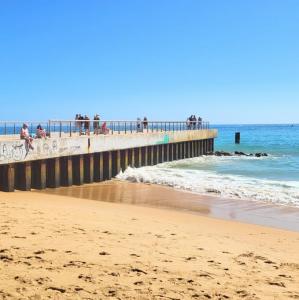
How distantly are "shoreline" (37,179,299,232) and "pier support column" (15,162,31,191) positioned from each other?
80cm

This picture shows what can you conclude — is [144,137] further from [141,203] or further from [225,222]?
[225,222]

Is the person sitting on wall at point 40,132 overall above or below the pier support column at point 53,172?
above

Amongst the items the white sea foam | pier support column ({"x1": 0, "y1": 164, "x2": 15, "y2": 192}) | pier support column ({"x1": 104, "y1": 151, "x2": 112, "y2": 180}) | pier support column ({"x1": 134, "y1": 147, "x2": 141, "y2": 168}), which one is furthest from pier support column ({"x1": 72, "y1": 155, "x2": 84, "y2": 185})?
pier support column ({"x1": 134, "y1": 147, "x2": 141, "y2": 168})

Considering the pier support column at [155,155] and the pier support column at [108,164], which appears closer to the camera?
the pier support column at [108,164]

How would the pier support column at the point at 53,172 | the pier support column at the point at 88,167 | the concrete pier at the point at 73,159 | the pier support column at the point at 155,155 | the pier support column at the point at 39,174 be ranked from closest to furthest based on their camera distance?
the concrete pier at the point at 73,159
the pier support column at the point at 39,174
the pier support column at the point at 53,172
the pier support column at the point at 88,167
the pier support column at the point at 155,155

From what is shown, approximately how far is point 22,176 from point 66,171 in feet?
10.4

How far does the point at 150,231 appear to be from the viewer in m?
9.80

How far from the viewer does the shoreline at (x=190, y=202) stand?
13719 millimetres

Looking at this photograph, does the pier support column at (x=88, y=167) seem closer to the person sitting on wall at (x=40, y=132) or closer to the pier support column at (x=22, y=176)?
the person sitting on wall at (x=40, y=132)

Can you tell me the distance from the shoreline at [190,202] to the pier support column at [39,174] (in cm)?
38

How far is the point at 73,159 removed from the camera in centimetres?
2248

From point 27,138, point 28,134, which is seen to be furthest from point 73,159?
point 27,138

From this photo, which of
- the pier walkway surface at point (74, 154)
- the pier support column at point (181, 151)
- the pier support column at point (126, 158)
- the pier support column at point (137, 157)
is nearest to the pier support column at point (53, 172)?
the pier walkway surface at point (74, 154)

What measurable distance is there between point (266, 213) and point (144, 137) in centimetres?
1760
